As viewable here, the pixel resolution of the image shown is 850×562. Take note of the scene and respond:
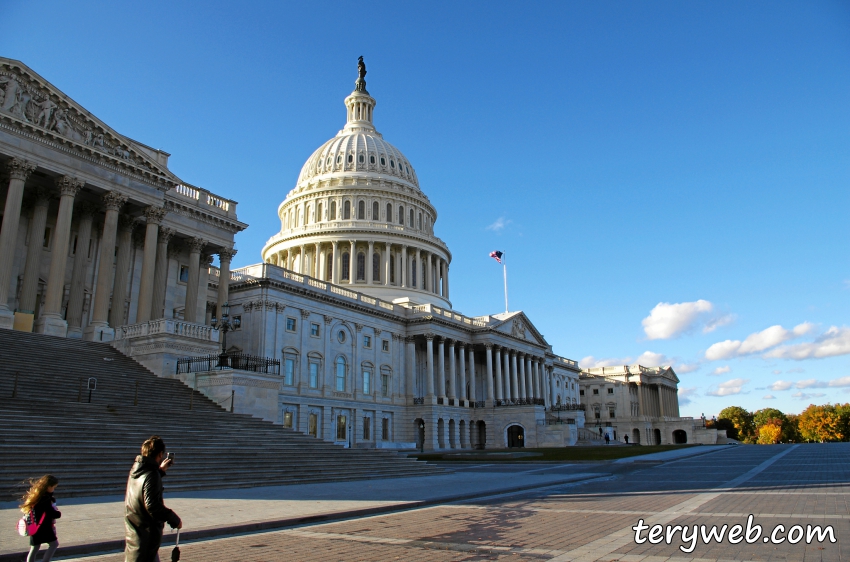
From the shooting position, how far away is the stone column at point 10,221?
34759mm

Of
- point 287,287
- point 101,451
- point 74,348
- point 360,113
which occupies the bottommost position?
point 101,451

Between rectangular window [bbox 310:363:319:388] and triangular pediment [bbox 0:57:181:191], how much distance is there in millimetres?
24884

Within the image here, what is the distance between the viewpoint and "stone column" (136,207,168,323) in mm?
41188

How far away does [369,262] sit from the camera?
3637 inches

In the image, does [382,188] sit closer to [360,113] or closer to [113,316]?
[360,113]

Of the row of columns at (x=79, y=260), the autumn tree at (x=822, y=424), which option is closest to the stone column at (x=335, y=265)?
the row of columns at (x=79, y=260)

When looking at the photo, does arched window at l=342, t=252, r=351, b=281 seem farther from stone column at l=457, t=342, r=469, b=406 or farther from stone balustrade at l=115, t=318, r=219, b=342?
stone balustrade at l=115, t=318, r=219, b=342

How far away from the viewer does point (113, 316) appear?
40031 mm

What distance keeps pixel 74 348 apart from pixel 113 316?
6879mm

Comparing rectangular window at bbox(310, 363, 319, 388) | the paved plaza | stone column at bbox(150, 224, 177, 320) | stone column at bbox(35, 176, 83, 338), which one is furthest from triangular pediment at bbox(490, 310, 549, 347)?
the paved plaza

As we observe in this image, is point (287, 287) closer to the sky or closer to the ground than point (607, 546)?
closer to the sky

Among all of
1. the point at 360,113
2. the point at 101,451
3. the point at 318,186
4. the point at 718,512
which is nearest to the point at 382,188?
the point at 318,186

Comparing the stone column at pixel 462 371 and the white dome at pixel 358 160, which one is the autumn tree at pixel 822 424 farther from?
the white dome at pixel 358 160

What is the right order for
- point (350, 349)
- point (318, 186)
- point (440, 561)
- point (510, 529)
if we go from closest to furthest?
point (440, 561) → point (510, 529) → point (350, 349) → point (318, 186)
